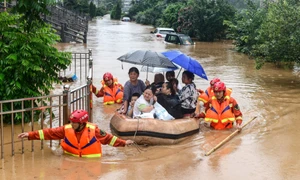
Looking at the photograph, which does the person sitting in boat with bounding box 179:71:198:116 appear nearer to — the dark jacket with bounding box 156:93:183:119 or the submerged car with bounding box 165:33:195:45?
the dark jacket with bounding box 156:93:183:119

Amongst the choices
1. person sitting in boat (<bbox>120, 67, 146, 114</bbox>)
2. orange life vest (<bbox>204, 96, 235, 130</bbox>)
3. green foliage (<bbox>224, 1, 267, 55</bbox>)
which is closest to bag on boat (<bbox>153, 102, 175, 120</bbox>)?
orange life vest (<bbox>204, 96, 235, 130</bbox>)

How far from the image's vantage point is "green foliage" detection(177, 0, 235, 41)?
37503 millimetres

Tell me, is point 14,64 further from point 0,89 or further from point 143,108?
point 143,108

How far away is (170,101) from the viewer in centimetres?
866

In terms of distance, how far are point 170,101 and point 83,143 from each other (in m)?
2.85

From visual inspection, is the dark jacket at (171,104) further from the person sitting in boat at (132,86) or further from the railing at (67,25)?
the railing at (67,25)

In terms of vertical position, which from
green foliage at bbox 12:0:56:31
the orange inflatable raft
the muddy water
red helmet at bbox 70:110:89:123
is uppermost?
green foliage at bbox 12:0:56:31

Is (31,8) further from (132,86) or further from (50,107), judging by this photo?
(132,86)

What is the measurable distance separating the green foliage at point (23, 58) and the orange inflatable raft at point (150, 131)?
6.19 feet

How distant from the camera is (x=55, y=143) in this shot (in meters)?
7.32

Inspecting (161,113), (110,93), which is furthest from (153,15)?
(161,113)

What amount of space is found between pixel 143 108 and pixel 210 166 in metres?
1.91

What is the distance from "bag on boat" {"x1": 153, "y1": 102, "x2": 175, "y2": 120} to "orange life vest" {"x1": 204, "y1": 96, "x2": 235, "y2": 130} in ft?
3.02

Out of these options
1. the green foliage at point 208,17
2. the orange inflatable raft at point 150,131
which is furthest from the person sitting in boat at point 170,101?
the green foliage at point 208,17
